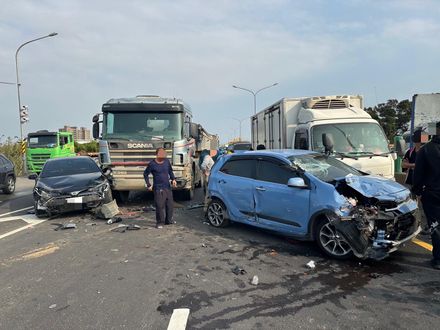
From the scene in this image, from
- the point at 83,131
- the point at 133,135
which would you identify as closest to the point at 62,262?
the point at 133,135

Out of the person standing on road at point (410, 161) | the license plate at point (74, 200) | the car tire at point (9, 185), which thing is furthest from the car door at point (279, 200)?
the car tire at point (9, 185)

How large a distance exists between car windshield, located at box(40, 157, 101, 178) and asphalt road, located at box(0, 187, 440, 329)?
3255 millimetres

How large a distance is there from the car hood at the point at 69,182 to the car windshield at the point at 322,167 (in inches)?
209

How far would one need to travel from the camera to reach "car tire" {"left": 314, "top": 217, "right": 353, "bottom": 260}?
5750 millimetres

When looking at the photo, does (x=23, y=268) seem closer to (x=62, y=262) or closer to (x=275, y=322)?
(x=62, y=262)

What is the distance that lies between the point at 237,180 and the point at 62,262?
3.33 m

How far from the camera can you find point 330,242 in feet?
19.4

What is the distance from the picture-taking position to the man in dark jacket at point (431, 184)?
17.9 feet

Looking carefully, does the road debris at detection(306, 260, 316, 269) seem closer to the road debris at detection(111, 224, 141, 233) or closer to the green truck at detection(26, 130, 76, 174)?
the road debris at detection(111, 224, 141, 233)

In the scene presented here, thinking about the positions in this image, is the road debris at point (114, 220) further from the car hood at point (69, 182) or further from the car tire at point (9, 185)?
the car tire at point (9, 185)

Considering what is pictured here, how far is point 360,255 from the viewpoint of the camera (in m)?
5.45

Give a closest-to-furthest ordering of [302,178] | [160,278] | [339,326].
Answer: [339,326] < [160,278] < [302,178]

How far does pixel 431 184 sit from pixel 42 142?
21506 millimetres

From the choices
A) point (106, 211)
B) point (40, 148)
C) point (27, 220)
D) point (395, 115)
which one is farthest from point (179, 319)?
point (395, 115)
